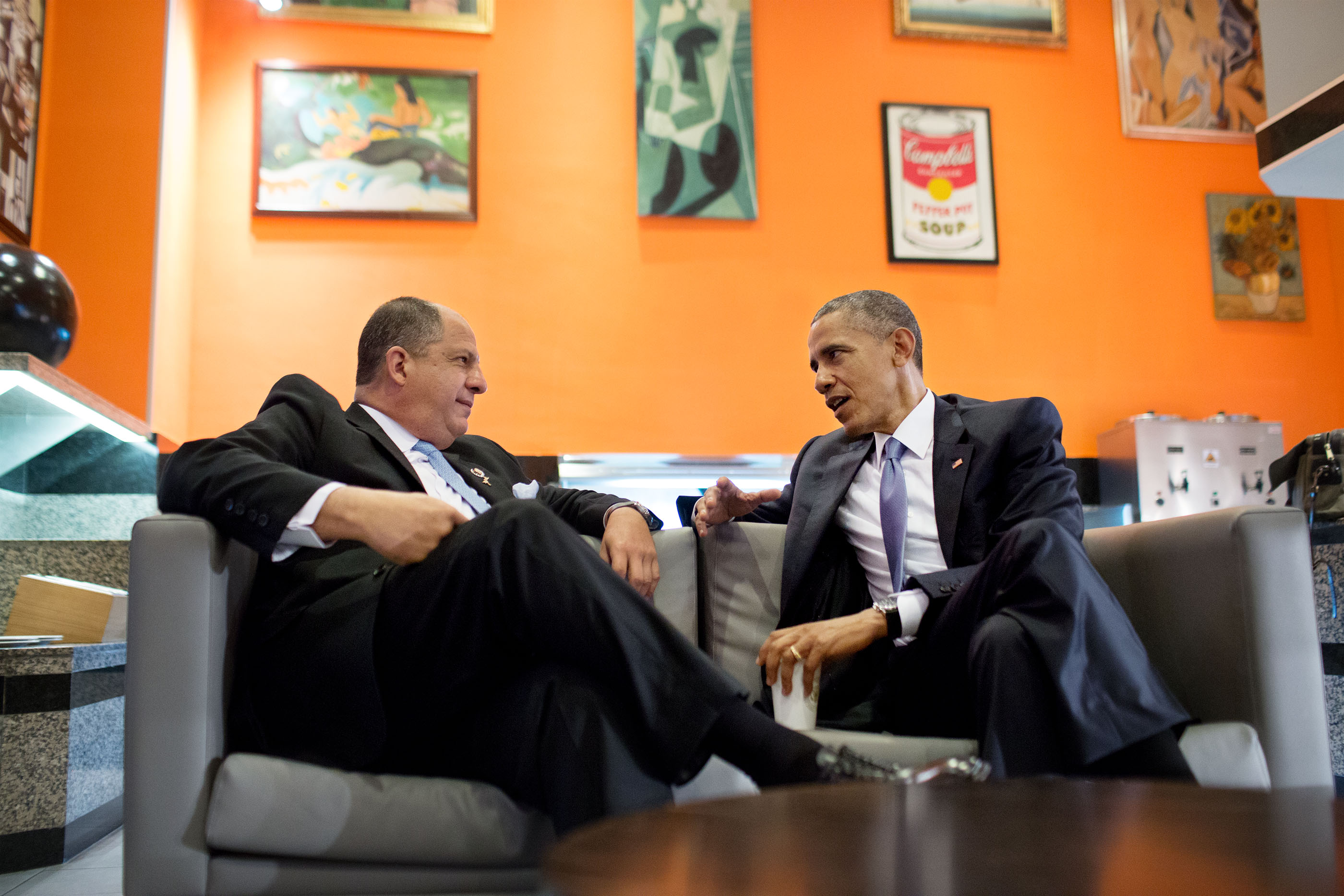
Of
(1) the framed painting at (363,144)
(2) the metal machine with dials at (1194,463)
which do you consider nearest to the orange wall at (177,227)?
(1) the framed painting at (363,144)

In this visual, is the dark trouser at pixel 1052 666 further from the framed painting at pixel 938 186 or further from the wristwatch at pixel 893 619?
the framed painting at pixel 938 186

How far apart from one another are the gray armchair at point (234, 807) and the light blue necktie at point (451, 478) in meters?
0.66

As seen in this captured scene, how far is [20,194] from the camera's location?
353 cm

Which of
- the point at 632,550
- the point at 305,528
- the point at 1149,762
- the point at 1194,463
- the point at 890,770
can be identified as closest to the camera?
the point at 890,770

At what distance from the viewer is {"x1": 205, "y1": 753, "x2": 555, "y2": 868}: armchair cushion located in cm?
146

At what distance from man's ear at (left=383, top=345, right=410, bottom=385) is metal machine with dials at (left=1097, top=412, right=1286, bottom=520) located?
3466 millimetres

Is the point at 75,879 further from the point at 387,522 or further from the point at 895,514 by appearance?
the point at 895,514

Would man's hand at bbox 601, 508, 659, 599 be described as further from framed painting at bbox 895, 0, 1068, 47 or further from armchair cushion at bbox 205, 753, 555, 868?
framed painting at bbox 895, 0, 1068, 47

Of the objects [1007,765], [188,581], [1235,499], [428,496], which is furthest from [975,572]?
[1235,499]

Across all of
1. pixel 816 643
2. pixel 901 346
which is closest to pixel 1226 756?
pixel 816 643

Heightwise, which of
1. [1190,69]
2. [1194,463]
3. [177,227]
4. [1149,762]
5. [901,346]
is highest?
[1190,69]

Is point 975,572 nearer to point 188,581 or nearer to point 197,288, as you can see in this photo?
point 188,581

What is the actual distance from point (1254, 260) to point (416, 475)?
479 centimetres

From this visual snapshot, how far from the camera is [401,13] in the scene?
4.61m
